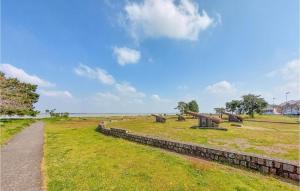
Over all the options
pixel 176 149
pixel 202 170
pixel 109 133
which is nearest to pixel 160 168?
pixel 202 170

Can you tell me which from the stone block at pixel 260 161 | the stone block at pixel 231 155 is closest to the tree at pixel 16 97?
the stone block at pixel 231 155

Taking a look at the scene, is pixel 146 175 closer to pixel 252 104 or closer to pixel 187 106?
pixel 252 104

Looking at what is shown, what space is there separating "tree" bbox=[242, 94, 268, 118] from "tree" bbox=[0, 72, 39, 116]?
169 feet

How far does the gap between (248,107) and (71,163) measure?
55756 millimetres

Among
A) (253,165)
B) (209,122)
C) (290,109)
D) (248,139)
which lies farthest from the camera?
(290,109)

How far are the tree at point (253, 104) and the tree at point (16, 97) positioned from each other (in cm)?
5142

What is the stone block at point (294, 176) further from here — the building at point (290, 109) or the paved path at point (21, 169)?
the building at point (290, 109)

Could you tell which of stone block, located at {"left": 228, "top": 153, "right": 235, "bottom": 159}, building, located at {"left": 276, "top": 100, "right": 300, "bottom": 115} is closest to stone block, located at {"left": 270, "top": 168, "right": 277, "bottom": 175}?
stone block, located at {"left": 228, "top": 153, "right": 235, "bottom": 159}

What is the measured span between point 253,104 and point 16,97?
52.5m

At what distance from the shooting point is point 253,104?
182ft

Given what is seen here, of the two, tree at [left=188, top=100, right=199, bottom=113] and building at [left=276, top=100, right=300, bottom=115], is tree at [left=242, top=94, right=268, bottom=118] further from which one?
building at [left=276, top=100, right=300, bottom=115]

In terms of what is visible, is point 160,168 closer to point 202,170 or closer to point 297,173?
point 202,170

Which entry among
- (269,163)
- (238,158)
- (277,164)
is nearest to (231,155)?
(238,158)

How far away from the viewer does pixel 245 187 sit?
6.32 metres
